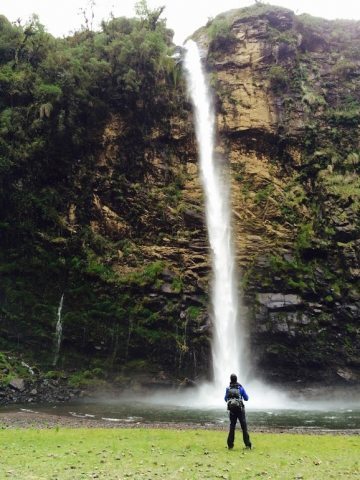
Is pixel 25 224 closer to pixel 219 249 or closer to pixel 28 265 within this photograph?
pixel 28 265

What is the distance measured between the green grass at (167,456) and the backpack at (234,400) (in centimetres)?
91

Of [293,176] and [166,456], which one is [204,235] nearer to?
[293,176]

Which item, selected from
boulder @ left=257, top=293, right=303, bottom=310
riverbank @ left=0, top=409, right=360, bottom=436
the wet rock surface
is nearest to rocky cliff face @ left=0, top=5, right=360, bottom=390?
boulder @ left=257, top=293, right=303, bottom=310

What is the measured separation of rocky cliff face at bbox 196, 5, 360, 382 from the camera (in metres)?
28.5

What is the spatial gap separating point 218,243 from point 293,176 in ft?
25.5

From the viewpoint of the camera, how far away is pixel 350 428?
1692 cm

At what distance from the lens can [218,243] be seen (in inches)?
1244

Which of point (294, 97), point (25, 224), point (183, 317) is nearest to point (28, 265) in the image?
point (25, 224)

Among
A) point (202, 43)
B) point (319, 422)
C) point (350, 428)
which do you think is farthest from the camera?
point (202, 43)

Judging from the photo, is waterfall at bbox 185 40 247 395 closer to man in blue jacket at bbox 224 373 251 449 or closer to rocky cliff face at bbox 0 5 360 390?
rocky cliff face at bbox 0 5 360 390

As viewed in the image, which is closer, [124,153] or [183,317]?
[183,317]

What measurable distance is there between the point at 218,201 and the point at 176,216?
3.11 meters

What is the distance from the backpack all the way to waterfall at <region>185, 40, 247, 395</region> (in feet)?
53.7

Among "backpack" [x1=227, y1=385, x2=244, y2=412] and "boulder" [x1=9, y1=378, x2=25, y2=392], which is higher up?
"boulder" [x1=9, y1=378, x2=25, y2=392]
